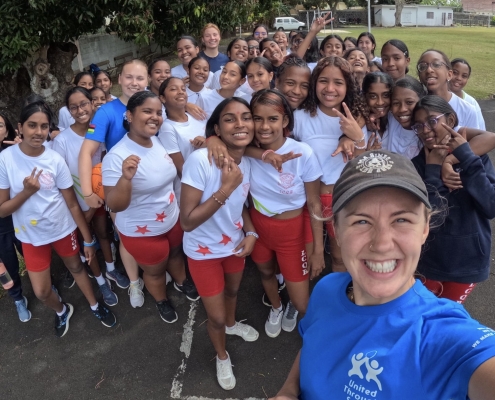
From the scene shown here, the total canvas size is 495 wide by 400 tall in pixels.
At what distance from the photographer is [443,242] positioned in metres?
2.43

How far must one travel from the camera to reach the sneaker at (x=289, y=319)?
337 centimetres

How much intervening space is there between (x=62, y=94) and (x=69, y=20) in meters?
1.78

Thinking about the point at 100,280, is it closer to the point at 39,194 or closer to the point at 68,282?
the point at 68,282

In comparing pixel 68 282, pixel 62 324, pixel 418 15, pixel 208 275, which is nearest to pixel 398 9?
pixel 418 15

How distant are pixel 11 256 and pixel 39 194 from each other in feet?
2.88

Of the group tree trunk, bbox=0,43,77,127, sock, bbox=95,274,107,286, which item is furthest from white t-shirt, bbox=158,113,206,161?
tree trunk, bbox=0,43,77,127

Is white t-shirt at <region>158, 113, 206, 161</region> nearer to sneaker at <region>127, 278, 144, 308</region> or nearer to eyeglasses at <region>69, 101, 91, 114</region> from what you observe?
eyeglasses at <region>69, 101, 91, 114</region>

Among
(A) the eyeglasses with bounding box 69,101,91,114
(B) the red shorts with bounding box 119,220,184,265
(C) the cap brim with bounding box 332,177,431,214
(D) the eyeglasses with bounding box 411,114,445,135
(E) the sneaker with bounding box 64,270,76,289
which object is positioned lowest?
(E) the sneaker with bounding box 64,270,76,289

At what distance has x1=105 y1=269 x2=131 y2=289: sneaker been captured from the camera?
402 centimetres

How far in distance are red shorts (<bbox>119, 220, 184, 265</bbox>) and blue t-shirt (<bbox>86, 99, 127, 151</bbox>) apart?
0.87 m

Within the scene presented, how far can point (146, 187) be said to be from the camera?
2893 mm

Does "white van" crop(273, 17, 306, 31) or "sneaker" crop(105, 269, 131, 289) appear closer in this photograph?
"sneaker" crop(105, 269, 131, 289)

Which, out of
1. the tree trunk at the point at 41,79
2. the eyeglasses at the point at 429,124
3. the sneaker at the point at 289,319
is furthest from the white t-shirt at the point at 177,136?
the tree trunk at the point at 41,79

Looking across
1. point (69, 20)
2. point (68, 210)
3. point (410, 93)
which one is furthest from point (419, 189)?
point (69, 20)
